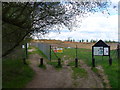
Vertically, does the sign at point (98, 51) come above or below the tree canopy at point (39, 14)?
below

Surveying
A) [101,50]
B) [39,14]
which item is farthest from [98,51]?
[39,14]

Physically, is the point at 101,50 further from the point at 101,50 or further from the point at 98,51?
the point at 98,51

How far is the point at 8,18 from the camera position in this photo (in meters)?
11.9

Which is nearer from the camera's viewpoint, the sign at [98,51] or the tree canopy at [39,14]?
the tree canopy at [39,14]

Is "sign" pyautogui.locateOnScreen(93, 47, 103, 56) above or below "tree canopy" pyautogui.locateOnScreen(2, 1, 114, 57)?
below

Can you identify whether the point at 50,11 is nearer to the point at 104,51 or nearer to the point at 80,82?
the point at 80,82

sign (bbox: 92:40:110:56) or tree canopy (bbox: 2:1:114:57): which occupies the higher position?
tree canopy (bbox: 2:1:114:57)

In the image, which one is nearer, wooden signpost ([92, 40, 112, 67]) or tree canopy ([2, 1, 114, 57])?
tree canopy ([2, 1, 114, 57])

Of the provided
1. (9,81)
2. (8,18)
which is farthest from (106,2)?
(9,81)

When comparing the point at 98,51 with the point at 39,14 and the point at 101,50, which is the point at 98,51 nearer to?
the point at 101,50

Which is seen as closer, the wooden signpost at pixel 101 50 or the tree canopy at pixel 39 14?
the tree canopy at pixel 39 14

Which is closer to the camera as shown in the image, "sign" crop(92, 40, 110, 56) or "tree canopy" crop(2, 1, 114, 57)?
"tree canopy" crop(2, 1, 114, 57)

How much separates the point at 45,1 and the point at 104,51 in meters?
7.35

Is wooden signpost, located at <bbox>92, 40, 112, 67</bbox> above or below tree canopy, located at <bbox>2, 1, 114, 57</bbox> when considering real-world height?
below
